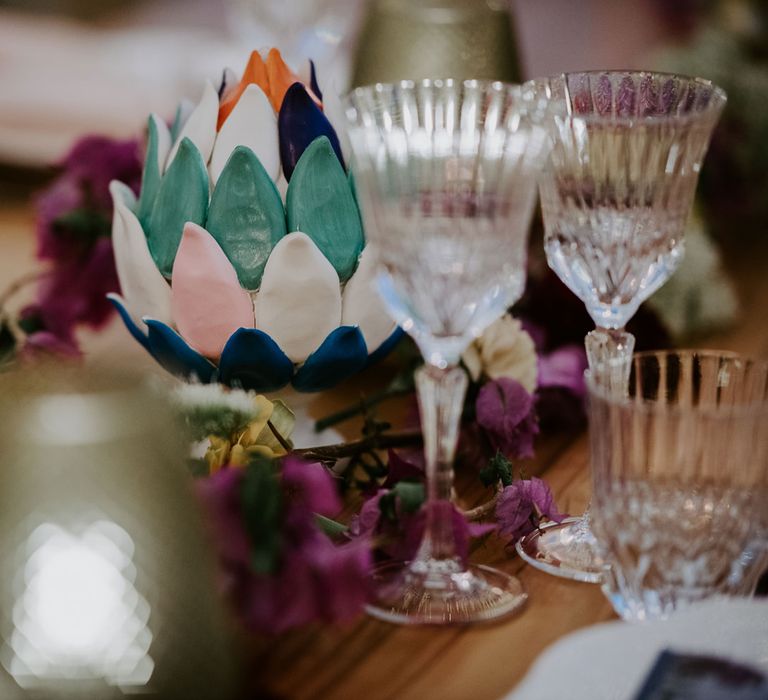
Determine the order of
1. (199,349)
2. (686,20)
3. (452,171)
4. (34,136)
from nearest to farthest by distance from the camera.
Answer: (452,171)
(199,349)
(34,136)
(686,20)

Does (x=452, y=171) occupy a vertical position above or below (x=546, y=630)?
above

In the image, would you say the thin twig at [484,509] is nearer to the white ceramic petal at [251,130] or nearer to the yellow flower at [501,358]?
the yellow flower at [501,358]

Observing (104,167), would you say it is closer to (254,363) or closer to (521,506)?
(254,363)

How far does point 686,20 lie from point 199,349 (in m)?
1.49

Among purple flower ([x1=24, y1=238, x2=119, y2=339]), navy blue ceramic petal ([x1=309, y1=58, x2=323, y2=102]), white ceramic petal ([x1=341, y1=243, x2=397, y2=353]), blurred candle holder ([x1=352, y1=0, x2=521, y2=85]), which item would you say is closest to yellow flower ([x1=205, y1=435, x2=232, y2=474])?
white ceramic petal ([x1=341, y1=243, x2=397, y2=353])

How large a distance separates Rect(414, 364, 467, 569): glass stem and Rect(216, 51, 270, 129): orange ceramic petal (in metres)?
0.21

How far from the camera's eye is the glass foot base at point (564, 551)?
523mm

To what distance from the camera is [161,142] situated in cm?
61

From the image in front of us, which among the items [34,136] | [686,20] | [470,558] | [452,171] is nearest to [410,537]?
[470,558]

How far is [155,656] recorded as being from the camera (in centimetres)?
37

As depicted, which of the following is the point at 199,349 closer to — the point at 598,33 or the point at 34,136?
the point at 34,136

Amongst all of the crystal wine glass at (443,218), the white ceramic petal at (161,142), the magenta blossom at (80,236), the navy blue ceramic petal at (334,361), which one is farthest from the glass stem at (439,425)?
the magenta blossom at (80,236)

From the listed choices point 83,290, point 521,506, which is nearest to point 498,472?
point 521,506

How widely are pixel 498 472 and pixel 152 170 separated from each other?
0.23m
